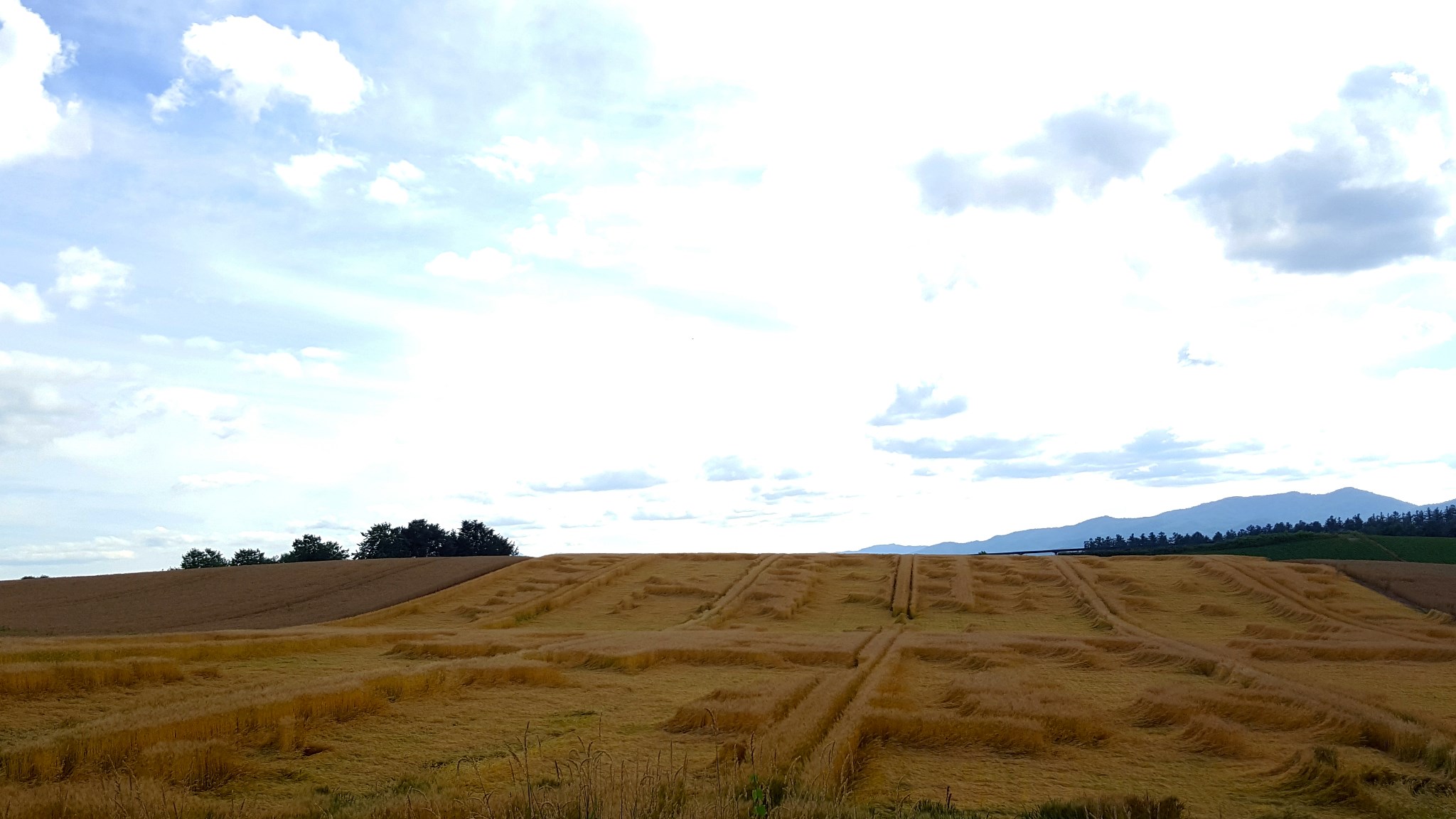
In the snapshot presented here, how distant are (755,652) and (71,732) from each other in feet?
42.2

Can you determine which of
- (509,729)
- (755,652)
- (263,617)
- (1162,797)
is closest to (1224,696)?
(1162,797)

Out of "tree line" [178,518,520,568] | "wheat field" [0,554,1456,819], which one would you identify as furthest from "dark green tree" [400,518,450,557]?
"wheat field" [0,554,1456,819]

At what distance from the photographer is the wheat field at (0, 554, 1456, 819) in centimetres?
845

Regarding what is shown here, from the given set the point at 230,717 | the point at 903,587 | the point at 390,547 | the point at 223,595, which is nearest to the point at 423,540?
the point at 390,547

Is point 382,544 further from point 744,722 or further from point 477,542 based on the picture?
point 744,722

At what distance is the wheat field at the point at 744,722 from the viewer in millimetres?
8453

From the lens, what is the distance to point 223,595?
123ft

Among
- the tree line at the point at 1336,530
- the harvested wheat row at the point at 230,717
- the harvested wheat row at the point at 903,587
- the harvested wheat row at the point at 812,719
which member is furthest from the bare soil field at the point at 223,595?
the tree line at the point at 1336,530

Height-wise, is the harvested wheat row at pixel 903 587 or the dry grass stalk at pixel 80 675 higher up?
the dry grass stalk at pixel 80 675

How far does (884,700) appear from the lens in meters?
14.1

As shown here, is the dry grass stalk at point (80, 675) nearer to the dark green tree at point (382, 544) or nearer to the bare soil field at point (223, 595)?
the bare soil field at point (223, 595)

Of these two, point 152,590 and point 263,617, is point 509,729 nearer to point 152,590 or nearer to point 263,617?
point 263,617

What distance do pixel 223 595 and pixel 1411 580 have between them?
48.1 m

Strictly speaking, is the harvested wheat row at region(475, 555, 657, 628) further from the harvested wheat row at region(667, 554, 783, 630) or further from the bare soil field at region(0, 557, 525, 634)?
the harvested wheat row at region(667, 554, 783, 630)
